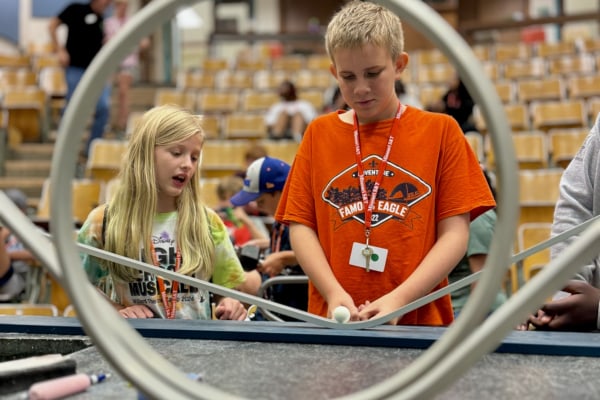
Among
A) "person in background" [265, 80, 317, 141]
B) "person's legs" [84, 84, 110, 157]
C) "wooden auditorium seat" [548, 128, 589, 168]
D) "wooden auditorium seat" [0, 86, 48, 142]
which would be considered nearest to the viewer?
"wooden auditorium seat" [548, 128, 589, 168]

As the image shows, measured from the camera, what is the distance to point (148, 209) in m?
2.04

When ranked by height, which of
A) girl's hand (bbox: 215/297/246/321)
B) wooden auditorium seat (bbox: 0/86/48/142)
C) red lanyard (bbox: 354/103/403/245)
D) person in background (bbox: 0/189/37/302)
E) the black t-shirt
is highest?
the black t-shirt

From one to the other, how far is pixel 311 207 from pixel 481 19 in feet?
51.9

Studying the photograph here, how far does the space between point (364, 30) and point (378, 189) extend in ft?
1.17

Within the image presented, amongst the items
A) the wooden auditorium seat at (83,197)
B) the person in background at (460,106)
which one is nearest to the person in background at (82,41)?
the wooden auditorium seat at (83,197)

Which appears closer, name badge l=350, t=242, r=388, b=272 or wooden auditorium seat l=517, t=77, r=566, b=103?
name badge l=350, t=242, r=388, b=272

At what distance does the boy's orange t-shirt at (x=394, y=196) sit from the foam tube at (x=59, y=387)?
778mm

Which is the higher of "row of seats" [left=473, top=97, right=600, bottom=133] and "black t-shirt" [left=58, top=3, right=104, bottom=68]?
"black t-shirt" [left=58, top=3, right=104, bottom=68]

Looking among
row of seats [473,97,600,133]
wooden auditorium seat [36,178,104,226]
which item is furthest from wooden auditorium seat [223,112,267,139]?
wooden auditorium seat [36,178,104,226]

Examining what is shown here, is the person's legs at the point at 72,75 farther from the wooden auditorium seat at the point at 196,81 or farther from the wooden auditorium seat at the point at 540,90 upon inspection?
the wooden auditorium seat at the point at 540,90

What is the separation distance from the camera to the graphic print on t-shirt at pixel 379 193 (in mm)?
1775

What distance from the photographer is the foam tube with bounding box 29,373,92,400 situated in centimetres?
108

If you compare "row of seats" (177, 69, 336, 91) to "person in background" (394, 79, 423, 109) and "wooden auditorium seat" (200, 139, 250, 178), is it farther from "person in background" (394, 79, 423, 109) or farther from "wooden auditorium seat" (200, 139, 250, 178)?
"person in background" (394, 79, 423, 109)

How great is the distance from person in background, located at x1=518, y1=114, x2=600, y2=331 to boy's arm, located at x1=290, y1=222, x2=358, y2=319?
0.38m
